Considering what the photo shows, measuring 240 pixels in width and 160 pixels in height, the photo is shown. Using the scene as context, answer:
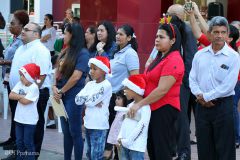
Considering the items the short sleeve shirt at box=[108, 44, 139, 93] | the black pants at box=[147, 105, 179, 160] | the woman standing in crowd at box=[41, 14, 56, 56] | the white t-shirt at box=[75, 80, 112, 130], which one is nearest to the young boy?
the black pants at box=[147, 105, 179, 160]

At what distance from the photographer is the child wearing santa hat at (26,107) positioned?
25.9ft

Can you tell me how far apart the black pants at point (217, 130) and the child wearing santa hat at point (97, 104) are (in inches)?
50.3

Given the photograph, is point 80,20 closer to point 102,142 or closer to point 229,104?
point 102,142

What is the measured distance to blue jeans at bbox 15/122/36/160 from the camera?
7957 mm

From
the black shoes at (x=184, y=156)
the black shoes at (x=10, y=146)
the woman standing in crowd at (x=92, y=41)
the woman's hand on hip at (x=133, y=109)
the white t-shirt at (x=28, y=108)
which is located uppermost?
the woman standing in crowd at (x=92, y=41)

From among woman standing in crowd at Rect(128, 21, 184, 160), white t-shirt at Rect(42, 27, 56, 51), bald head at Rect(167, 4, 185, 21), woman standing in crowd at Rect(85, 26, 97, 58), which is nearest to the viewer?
woman standing in crowd at Rect(128, 21, 184, 160)

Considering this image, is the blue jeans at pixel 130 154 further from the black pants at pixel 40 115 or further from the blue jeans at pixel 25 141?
the black pants at pixel 40 115

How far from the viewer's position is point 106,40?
8.99 meters

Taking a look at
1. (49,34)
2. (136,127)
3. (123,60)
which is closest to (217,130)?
(136,127)

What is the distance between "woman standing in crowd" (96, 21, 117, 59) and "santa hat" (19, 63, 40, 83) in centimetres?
125

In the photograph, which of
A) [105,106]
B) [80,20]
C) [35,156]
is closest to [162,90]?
[105,106]

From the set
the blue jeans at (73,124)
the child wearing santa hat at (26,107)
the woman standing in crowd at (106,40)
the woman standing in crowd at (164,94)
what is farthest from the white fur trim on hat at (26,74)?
the woman standing in crowd at (164,94)

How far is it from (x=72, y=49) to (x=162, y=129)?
2112mm

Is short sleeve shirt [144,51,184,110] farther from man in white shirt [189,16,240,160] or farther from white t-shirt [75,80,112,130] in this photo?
white t-shirt [75,80,112,130]
